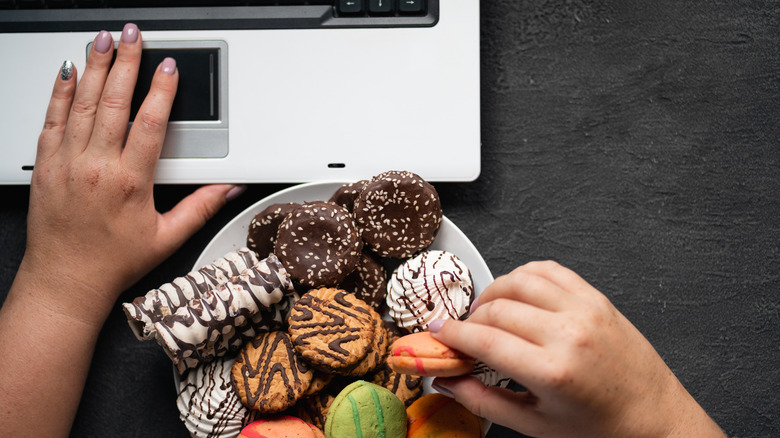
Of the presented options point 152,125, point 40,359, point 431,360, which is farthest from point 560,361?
point 40,359

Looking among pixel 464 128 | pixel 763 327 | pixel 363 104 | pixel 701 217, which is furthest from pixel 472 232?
pixel 763 327

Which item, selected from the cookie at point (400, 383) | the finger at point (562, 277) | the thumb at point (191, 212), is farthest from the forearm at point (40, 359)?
the finger at point (562, 277)

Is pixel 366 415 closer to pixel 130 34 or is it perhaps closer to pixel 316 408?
pixel 316 408

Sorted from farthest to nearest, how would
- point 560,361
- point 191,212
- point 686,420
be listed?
point 191,212 < point 686,420 < point 560,361

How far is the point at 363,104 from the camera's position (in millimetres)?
957

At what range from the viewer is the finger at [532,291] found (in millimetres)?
660

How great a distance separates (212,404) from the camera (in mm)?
896

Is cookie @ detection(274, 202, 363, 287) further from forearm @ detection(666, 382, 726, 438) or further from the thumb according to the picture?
forearm @ detection(666, 382, 726, 438)

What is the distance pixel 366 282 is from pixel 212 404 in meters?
0.31

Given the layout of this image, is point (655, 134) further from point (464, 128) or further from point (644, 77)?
point (464, 128)

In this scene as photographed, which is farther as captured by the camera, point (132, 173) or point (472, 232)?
point (472, 232)

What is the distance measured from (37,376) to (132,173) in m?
0.36

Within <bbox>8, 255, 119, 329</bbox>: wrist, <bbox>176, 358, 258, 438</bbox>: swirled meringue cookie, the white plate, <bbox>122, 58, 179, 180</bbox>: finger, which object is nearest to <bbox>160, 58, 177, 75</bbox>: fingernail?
<bbox>122, 58, 179, 180</bbox>: finger

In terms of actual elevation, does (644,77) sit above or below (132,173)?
above
